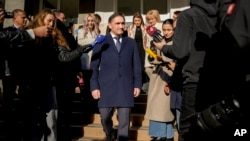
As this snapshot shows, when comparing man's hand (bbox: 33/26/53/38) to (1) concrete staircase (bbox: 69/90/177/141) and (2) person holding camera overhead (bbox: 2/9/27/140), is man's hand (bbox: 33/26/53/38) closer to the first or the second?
(2) person holding camera overhead (bbox: 2/9/27/140)

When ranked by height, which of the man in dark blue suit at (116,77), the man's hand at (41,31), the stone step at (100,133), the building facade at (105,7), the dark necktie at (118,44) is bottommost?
the stone step at (100,133)

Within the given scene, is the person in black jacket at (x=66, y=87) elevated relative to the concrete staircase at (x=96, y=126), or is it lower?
elevated

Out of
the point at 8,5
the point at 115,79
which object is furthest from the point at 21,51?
the point at 8,5

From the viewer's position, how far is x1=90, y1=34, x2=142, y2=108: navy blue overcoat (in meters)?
4.84

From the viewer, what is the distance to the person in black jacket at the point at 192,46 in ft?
9.55

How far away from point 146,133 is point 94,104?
4.16ft

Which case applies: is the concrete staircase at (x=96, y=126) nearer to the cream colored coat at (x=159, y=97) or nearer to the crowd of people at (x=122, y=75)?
the crowd of people at (x=122, y=75)

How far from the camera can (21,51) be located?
14.5 feet

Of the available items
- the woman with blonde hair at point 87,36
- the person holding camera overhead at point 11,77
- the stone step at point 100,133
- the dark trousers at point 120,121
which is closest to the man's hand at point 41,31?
the person holding camera overhead at point 11,77

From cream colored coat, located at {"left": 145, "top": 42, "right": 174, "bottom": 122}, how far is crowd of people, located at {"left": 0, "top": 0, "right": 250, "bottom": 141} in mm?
14

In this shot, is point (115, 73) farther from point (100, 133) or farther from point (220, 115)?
point (220, 115)

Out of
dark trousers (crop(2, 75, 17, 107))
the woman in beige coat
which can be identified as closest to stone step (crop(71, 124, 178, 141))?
the woman in beige coat

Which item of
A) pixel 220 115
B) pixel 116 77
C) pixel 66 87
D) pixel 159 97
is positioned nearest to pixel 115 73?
pixel 116 77

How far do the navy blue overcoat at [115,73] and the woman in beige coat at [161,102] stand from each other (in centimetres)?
43
